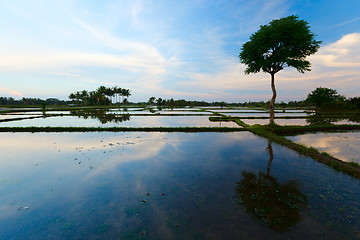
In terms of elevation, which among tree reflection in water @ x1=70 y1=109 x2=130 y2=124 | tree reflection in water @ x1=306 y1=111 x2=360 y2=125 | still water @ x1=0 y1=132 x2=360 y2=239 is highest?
tree reflection in water @ x1=70 y1=109 x2=130 y2=124

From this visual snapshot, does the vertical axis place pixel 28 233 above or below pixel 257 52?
below

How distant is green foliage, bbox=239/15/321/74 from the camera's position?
2098cm

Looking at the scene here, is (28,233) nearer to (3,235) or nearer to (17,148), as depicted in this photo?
(3,235)

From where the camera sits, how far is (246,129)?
22.2 metres

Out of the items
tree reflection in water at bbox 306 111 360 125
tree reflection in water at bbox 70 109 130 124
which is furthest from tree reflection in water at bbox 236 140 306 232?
tree reflection in water at bbox 306 111 360 125

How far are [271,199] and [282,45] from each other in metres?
25.2

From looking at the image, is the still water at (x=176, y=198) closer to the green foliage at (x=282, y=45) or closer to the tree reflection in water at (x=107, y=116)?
the green foliage at (x=282, y=45)

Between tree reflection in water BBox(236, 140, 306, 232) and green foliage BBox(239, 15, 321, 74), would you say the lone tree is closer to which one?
green foliage BBox(239, 15, 321, 74)

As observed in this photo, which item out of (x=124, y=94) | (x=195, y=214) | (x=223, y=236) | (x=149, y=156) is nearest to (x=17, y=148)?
(x=149, y=156)

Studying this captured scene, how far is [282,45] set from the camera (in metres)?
22.4

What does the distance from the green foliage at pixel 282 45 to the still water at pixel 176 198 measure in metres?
18.5

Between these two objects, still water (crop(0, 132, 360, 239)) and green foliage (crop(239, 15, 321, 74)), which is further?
green foliage (crop(239, 15, 321, 74))

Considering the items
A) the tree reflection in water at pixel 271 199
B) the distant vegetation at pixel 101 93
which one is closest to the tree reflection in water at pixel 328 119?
the tree reflection in water at pixel 271 199

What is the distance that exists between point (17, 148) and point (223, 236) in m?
18.5
